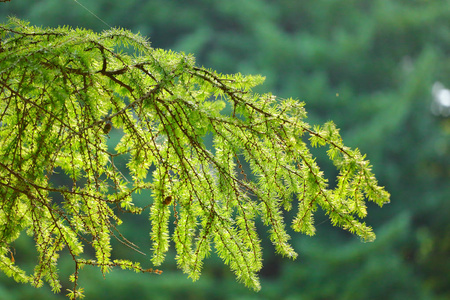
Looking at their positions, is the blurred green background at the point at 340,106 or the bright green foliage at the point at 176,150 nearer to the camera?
the bright green foliage at the point at 176,150

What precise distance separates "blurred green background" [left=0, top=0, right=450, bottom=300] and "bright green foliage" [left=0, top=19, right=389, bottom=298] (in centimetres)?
363

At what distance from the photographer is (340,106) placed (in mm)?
4969

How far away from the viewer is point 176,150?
0.63 metres

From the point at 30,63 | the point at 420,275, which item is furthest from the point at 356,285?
the point at 30,63

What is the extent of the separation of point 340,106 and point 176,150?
4613mm

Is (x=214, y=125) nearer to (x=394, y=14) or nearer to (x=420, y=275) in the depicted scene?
(x=420, y=275)

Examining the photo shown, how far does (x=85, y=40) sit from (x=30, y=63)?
8 cm

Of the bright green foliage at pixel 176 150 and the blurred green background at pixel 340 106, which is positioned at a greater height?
the blurred green background at pixel 340 106

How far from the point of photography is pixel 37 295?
3945mm

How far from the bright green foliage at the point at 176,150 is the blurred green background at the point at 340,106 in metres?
3.63

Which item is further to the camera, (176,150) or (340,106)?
(340,106)

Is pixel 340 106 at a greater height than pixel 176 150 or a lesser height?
greater

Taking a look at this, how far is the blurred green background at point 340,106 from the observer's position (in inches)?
166

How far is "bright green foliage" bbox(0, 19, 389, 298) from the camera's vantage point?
0.62m
